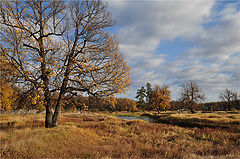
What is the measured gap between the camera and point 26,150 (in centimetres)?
739

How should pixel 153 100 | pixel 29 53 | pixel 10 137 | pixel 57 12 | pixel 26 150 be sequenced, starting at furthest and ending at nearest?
pixel 153 100 < pixel 57 12 < pixel 29 53 < pixel 10 137 < pixel 26 150

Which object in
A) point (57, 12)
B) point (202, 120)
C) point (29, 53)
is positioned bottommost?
point (202, 120)

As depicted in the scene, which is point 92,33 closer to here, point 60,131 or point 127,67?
point 127,67

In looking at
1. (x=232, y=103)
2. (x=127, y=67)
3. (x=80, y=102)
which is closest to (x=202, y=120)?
(x=127, y=67)

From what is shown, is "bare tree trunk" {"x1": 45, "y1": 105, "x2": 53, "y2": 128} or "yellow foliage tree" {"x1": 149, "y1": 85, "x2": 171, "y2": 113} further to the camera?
"yellow foliage tree" {"x1": 149, "y1": 85, "x2": 171, "y2": 113}

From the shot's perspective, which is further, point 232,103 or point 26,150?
point 232,103

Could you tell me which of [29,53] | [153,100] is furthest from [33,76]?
[153,100]

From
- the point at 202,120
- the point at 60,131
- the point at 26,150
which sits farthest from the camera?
the point at 202,120

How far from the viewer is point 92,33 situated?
13.1 metres

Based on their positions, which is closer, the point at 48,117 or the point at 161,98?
the point at 48,117

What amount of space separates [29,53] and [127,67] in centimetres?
792

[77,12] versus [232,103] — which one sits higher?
[77,12]

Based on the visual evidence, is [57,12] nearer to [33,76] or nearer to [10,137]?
[33,76]

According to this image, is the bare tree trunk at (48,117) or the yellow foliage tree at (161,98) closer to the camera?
the bare tree trunk at (48,117)
